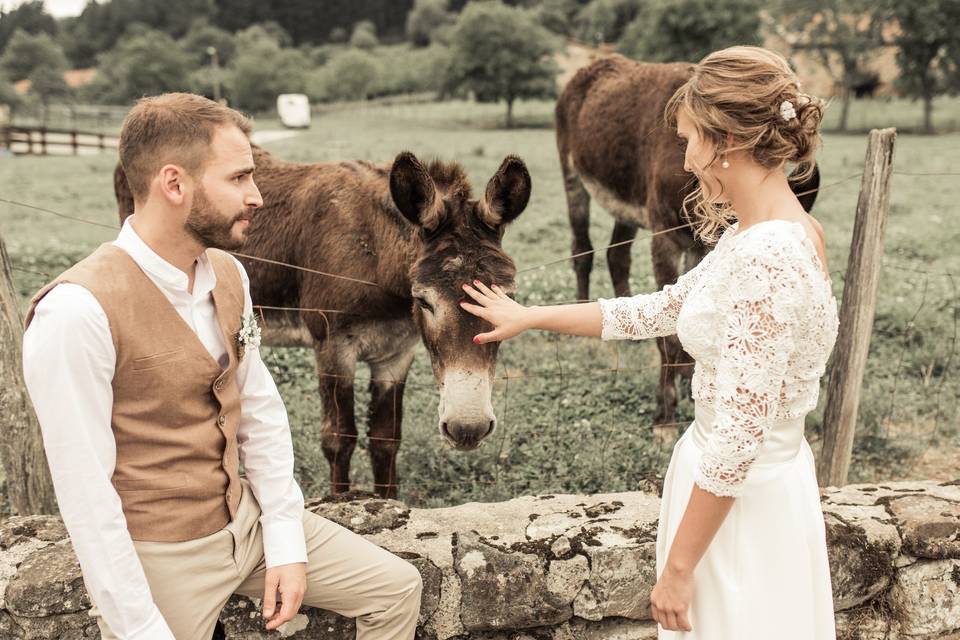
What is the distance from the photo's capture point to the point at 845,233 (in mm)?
10930

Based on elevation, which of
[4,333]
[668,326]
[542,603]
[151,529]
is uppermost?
[668,326]

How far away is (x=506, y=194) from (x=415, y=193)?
15.1 inches

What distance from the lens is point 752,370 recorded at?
5.28 ft

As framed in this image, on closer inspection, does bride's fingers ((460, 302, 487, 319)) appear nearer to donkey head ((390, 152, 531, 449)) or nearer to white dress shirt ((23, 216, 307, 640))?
donkey head ((390, 152, 531, 449))

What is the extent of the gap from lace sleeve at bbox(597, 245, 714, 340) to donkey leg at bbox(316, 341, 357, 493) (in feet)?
6.01

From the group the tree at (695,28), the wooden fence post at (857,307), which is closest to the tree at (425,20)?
the tree at (695,28)

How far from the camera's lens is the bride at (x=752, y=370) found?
1617mm

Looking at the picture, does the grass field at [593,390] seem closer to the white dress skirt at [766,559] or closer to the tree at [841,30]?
the white dress skirt at [766,559]

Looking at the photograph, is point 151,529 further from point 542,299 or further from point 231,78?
point 231,78

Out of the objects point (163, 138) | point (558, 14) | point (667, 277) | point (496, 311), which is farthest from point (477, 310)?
point (558, 14)

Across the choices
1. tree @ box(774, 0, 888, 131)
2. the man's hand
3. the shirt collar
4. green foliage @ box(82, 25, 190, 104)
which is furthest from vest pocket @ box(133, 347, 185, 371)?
green foliage @ box(82, 25, 190, 104)

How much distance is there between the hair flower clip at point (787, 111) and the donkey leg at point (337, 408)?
8.70ft

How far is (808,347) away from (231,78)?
78.3 m

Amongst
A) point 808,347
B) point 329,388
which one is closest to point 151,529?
point 808,347
